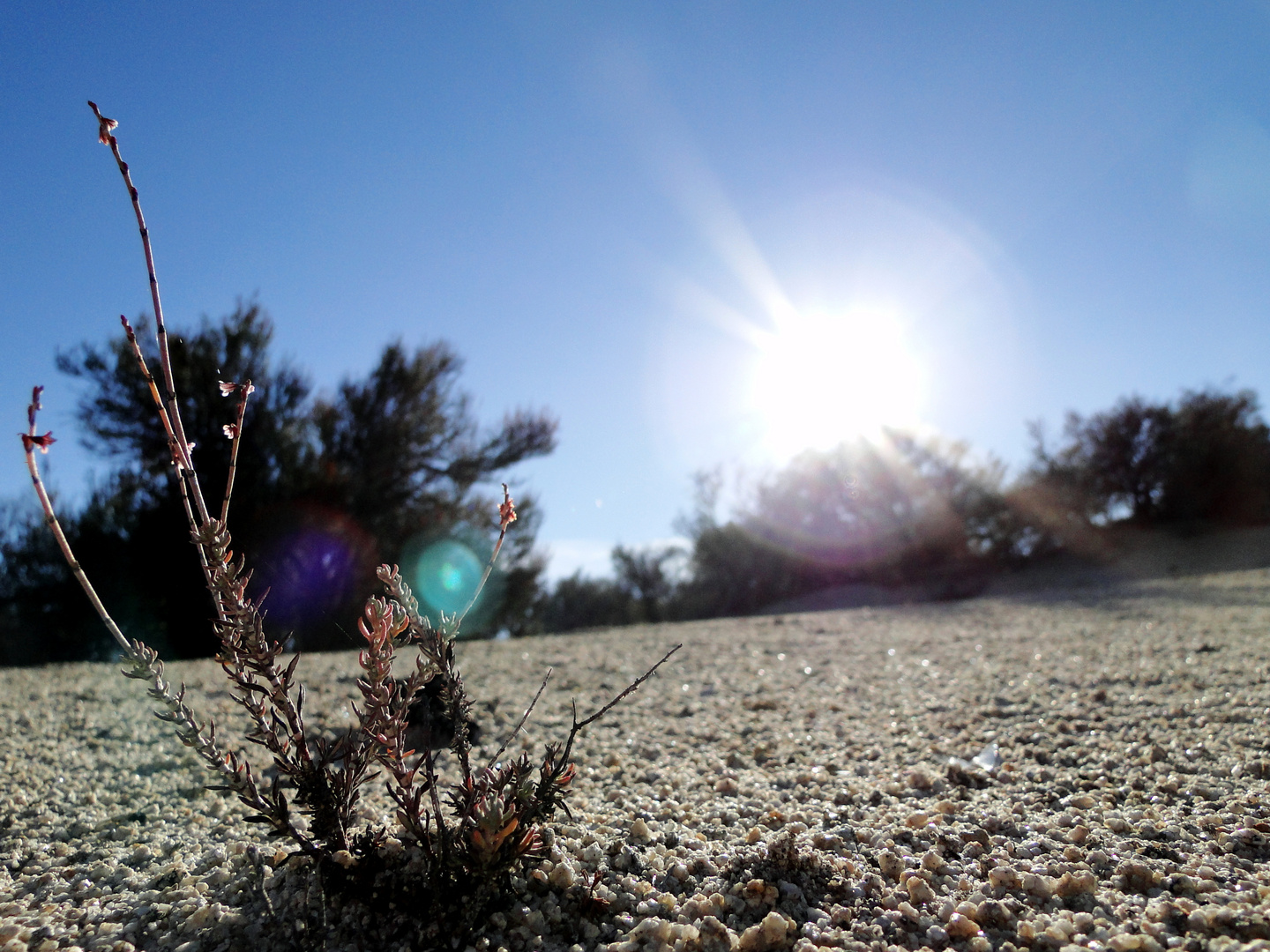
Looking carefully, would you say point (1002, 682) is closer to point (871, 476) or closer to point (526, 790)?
point (526, 790)

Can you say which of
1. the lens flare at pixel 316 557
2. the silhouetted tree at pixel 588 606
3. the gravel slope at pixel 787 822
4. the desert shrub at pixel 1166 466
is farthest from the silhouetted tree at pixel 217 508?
the desert shrub at pixel 1166 466

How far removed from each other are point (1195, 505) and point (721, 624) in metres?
11.5

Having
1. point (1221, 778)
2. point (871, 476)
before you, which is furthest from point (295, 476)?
point (871, 476)

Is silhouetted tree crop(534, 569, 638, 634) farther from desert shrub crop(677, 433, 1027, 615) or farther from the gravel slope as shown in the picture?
the gravel slope

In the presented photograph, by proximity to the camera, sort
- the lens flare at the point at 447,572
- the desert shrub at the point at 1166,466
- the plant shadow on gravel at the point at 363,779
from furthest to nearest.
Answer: the desert shrub at the point at 1166,466, the lens flare at the point at 447,572, the plant shadow on gravel at the point at 363,779

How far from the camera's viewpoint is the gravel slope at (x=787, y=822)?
4.33ft

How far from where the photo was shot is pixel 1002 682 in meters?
3.73

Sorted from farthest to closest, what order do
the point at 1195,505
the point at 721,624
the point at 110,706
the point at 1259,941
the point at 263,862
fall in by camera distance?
1. the point at 1195,505
2. the point at 721,624
3. the point at 110,706
4. the point at 263,862
5. the point at 1259,941

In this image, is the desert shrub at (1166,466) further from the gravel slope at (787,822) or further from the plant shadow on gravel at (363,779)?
the plant shadow on gravel at (363,779)

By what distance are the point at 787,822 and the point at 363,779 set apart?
1.06 m

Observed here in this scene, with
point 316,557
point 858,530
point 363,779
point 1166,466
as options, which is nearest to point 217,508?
point 316,557

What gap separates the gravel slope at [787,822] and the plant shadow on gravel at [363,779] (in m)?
0.04

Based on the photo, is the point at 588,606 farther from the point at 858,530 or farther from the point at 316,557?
the point at 316,557

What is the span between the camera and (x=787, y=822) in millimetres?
1834
